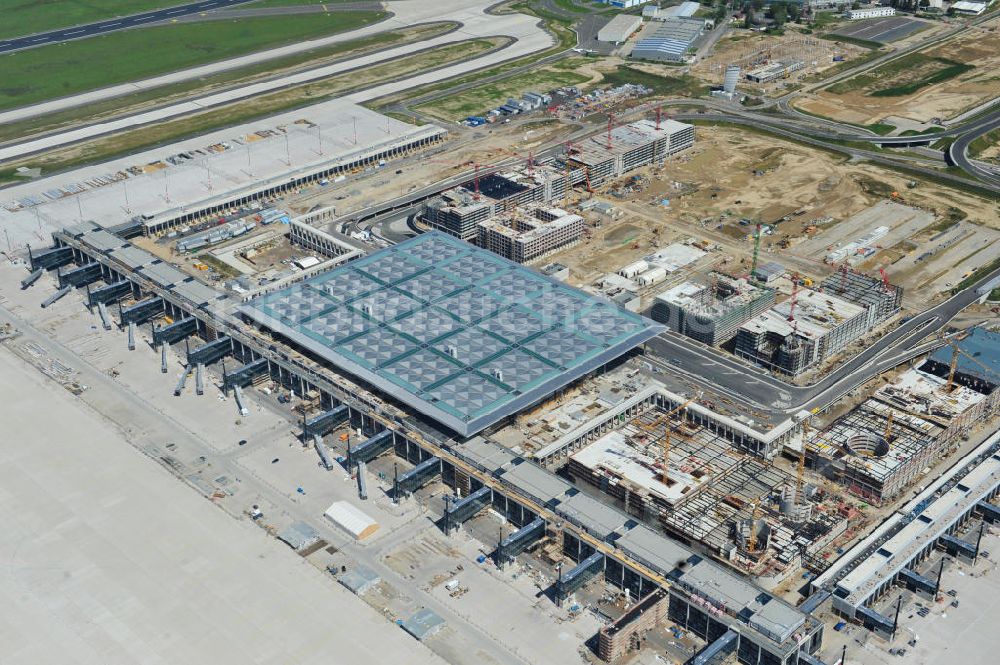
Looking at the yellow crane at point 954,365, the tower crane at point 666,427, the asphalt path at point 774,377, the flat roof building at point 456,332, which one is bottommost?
the asphalt path at point 774,377

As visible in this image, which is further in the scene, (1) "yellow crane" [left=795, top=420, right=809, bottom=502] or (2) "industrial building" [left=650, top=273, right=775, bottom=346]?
(2) "industrial building" [left=650, top=273, right=775, bottom=346]

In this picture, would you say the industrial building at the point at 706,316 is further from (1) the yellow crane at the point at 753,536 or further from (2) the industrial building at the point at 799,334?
(1) the yellow crane at the point at 753,536

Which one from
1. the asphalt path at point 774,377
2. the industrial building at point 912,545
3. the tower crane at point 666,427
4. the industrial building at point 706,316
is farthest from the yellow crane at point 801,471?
the industrial building at point 706,316

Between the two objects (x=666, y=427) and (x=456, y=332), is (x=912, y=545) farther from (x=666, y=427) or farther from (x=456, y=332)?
(x=456, y=332)

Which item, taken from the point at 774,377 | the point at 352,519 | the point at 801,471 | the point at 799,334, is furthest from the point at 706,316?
the point at 352,519

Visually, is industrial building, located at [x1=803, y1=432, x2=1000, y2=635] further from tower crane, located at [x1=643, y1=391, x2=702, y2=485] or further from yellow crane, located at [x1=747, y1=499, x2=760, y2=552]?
tower crane, located at [x1=643, y1=391, x2=702, y2=485]

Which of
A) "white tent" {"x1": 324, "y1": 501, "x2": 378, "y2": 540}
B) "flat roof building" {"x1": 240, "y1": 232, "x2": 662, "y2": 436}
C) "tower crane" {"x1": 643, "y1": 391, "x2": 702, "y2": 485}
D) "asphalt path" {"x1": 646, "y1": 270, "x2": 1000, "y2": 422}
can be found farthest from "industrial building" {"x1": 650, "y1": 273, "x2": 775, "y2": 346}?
"white tent" {"x1": 324, "y1": 501, "x2": 378, "y2": 540}
